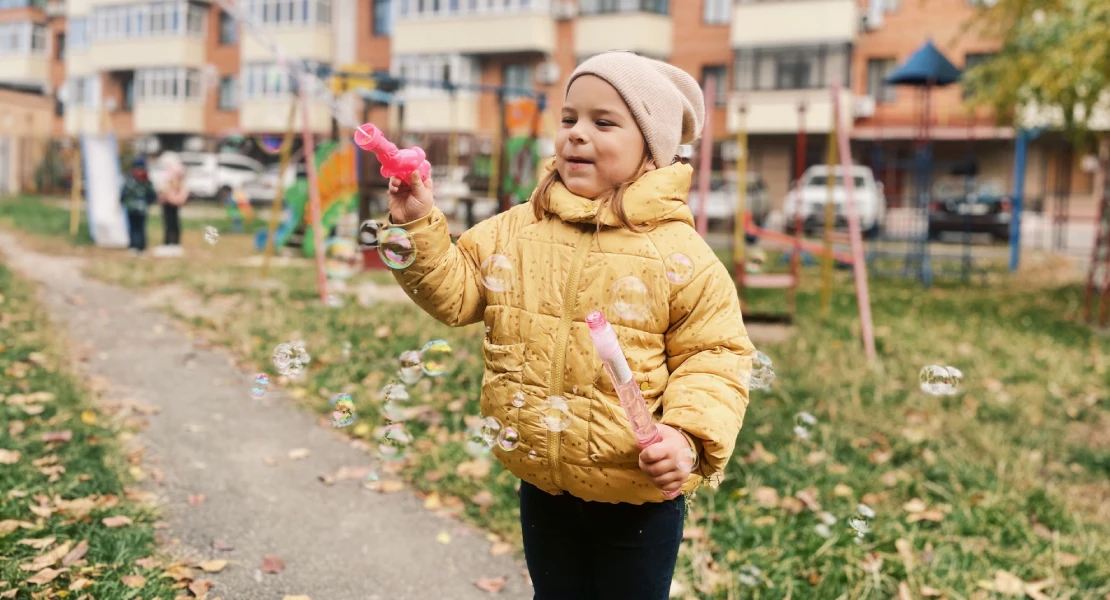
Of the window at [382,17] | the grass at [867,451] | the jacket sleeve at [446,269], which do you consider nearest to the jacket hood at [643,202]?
the jacket sleeve at [446,269]

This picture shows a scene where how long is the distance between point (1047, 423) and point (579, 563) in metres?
4.69

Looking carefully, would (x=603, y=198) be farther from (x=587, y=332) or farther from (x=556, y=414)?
(x=556, y=414)

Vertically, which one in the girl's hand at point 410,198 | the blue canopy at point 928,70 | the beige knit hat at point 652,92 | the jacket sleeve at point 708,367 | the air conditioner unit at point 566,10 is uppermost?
the air conditioner unit at point 566,10

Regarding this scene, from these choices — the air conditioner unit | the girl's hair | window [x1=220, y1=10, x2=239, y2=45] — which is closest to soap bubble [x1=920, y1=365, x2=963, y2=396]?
the girl's hair

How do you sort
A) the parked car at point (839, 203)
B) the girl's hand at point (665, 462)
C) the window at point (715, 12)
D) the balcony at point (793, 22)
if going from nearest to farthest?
the girl's hand at point (665, 462) → the parked car at point (839, 203) → the balcony at point (793, 22) → the window at point (715, 12)

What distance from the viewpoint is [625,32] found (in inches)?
1304

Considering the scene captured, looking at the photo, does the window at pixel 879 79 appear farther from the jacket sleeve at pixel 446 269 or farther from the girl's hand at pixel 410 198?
the girl's hand at pixel 410 198

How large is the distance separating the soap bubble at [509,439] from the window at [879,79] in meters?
32.9

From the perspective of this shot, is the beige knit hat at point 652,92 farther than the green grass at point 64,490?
No

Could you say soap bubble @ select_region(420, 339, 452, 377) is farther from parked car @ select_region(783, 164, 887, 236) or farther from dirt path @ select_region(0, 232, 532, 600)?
parked car @ select_region(783, 164, 887, 236)

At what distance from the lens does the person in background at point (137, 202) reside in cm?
1456

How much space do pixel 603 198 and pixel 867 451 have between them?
362 centimetres

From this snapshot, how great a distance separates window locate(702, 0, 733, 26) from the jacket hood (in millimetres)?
33251

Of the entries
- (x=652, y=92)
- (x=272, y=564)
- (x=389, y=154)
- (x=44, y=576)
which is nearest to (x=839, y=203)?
(x=272, y=564)
